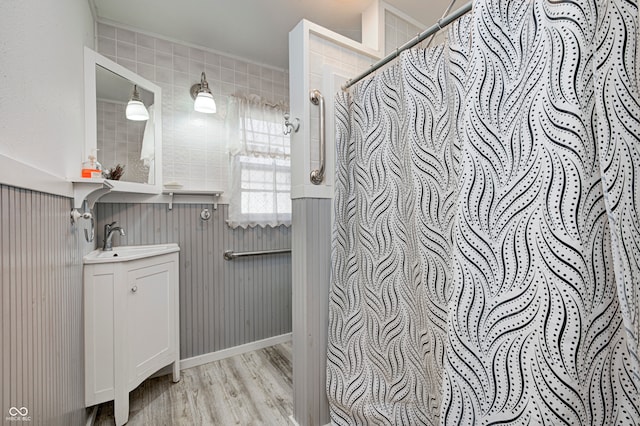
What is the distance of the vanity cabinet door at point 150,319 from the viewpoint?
5.26ft

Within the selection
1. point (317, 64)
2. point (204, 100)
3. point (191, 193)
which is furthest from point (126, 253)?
point (317, 64)

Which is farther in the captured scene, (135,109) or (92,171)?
(135,109)

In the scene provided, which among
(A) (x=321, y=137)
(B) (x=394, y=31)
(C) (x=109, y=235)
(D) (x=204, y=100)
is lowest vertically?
(C) (x=109, y=235)

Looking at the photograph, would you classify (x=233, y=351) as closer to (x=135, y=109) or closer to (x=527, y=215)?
(x=135, y=109)

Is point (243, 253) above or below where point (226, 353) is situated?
above

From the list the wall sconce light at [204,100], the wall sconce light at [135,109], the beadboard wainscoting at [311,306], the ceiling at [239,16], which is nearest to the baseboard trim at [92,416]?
the beadboard wainscoting at [311,306]

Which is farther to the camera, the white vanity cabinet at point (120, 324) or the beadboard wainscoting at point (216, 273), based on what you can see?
the beadboard wainscoting at point (216, 273)

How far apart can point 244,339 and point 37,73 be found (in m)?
2.18

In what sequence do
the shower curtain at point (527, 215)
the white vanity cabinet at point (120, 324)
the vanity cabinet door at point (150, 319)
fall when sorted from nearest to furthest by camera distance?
the shower curtain at point (527, 215) → the white vanity cabinet at point (120, 324) → the vanity cabinet door at point (150, 319)

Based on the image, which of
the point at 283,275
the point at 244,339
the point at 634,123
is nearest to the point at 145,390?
the point at 244,339

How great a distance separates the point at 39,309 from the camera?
2.94 ft

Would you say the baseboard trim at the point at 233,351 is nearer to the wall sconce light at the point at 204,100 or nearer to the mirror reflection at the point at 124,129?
the mirror reflection at the point at 124,129

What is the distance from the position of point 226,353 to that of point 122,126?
188 cm

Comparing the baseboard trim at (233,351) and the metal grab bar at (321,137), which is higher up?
the metal grab bar at (321,137)
